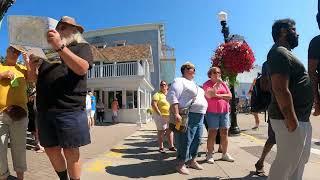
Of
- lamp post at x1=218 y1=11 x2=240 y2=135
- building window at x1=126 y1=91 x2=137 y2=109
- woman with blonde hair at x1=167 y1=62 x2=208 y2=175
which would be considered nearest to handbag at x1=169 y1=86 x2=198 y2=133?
woman with blonde hair at x1=167 y1=62 x2=208 y2=175

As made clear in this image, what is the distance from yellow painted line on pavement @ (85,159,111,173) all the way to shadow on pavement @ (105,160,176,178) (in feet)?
0.33

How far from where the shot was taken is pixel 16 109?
17.5ft

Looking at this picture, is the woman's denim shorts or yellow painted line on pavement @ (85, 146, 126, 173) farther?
the woman's denim shorts

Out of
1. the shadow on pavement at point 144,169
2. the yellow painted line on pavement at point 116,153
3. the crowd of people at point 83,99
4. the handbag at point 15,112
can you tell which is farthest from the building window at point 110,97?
the crowd of people at point 83,99

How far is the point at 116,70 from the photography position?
29969 millimetres

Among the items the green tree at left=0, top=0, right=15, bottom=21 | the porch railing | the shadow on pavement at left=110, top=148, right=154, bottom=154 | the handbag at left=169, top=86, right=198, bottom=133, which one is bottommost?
the shadow on pavement at left=110, top=148, right=154, bottom=154

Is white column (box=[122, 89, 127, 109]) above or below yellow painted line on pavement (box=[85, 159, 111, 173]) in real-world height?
above

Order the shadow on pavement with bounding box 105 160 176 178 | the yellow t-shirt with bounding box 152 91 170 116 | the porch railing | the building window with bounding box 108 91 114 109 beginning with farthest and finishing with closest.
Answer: the building window with bounding box 108 91 114 109
the porch railing
the yellow t-shirt with bounding box 152 91 170 116
the shadow on pavement with bounding box 105 160 176 178

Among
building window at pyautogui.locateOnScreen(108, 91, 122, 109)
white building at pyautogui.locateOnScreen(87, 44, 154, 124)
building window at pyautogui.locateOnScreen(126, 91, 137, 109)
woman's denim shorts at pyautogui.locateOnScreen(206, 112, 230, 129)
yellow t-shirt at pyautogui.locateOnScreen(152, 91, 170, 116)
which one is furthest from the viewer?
building window at pyautogui.locateOnScreen(108, 91, 122, 109)

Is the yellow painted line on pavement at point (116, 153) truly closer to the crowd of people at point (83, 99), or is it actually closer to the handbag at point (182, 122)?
the handbag at point (182, 122)

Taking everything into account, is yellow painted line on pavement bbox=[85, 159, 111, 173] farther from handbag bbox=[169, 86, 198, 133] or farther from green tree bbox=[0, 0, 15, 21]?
green tree bbox=[0, 0, 15, 21]

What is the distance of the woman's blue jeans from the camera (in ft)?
22.6

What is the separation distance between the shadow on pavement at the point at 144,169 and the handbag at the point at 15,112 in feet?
6.74

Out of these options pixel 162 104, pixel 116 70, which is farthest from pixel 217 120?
pixel 116 70
